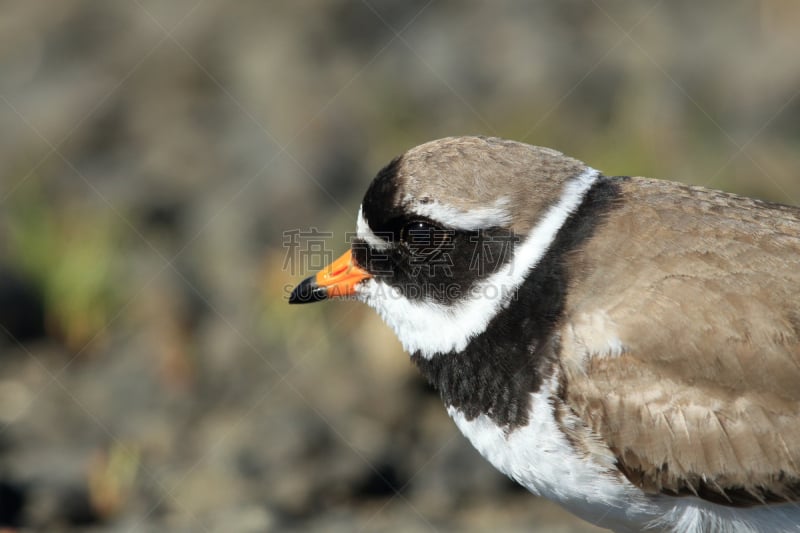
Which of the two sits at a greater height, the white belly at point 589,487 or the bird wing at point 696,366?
the bird wing at point 696,366

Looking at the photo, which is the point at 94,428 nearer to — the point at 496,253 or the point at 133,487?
the point at 133,487

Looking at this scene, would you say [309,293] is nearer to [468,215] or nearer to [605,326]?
[468,215]

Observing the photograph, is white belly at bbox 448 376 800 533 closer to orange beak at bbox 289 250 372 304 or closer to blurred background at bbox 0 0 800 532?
orange beak at bbox 289 250 372 304

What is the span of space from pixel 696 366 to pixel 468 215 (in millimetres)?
1196

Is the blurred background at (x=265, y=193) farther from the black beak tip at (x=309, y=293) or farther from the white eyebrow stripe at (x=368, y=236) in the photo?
the white eyebrow stripe at (x=368, y=236)

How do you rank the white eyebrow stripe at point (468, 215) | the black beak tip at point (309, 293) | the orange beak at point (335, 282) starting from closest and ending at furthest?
the white eyebrow stripe at point (468, 215), the orange beak at point (335, 282), the black beak tip at point (309, 293)

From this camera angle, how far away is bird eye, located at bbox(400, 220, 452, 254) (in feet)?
16.2

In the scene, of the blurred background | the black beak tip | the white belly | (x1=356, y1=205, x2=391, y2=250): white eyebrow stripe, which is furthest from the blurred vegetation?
the white belly

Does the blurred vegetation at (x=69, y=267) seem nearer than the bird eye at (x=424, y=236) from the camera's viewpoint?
No

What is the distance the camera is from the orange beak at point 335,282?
5359 mm

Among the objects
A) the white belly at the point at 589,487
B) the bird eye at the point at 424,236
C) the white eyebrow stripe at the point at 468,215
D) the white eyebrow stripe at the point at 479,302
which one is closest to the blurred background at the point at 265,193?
the white belly at the point at 589,487

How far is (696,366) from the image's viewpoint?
4.52 metres

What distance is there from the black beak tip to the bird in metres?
0.49

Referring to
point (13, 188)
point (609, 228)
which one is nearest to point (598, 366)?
point (609, 228)
